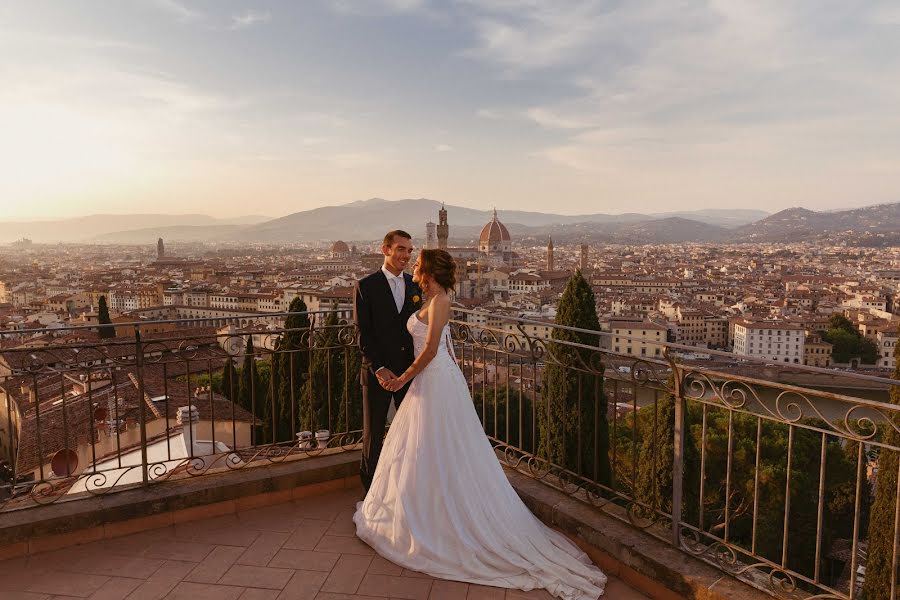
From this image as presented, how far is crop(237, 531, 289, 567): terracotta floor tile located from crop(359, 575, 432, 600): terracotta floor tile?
1.91 feet

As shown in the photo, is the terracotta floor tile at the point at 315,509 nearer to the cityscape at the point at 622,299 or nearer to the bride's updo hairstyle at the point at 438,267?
the bride's updo hairstyle at the point at 438,267

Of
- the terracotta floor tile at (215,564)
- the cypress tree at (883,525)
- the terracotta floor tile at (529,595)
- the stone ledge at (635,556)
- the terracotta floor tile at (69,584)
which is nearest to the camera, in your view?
the stone ledge at (635,556)

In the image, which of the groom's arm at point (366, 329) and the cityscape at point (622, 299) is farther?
the cityscape at point (622, 299)

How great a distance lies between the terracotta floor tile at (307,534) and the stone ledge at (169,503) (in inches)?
15.0

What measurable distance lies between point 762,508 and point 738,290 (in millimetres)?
82722

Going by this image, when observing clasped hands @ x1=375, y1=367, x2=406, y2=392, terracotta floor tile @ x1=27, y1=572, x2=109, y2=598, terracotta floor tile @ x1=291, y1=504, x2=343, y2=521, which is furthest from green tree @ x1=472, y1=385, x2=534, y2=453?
terracotta floor tile @ x1=27, y1=572, x2=109, y2=598

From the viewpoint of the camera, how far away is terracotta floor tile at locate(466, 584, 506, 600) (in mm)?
2865

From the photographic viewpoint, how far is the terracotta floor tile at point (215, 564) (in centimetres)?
307

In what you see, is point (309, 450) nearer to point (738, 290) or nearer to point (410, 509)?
point (410, 509)

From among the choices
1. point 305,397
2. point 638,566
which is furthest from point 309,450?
point 305,397

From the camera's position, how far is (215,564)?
10.5 feet

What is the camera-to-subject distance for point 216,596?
2.90m

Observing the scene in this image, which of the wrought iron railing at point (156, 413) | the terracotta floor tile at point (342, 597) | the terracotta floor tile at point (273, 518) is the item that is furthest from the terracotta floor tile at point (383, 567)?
the wrought iron railing at point (156, 413)

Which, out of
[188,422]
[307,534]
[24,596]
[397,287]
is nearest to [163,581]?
[24,596]
